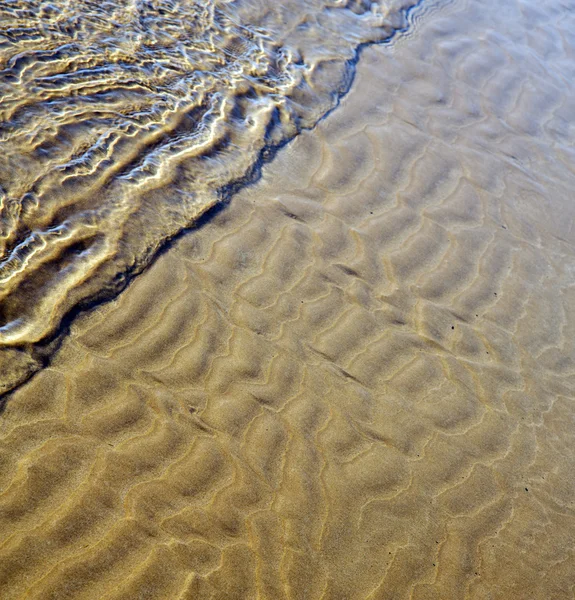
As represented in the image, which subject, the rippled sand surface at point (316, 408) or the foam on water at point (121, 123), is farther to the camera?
the foam on water at point (121, 123)

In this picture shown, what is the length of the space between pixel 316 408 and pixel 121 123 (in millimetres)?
2455

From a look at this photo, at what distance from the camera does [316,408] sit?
3074 millimetres

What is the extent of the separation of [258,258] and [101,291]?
0.97 metres

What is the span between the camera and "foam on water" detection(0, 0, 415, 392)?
3227mm

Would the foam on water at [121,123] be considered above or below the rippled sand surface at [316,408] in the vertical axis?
above

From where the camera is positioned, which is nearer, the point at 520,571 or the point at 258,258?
the point at 520,571

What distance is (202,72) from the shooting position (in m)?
4.87

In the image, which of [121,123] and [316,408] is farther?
[121,123]

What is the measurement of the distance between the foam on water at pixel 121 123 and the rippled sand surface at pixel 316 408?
0.09m

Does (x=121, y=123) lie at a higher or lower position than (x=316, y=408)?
higher

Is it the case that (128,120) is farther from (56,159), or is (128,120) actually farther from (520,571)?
(520,571)

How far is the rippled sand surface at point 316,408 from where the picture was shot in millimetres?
2479

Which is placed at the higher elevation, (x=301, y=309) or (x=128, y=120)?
(x=128, y=120)

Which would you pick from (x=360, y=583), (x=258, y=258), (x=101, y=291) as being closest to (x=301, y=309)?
(x=258, y=258)
